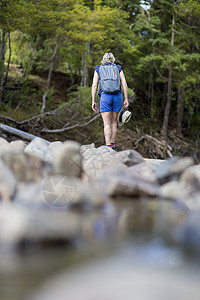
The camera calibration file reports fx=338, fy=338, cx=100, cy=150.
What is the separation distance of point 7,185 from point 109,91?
3.40 metres

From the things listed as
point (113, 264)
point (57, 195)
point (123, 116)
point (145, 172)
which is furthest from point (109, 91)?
point (113, 264)

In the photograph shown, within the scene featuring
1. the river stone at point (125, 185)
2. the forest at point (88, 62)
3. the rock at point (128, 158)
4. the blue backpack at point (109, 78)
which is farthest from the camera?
the forest at point (88, 62)

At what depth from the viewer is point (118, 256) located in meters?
1.68

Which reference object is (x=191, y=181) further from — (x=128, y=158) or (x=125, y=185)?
(x=128, y=158)

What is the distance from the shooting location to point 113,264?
1589 millimetres

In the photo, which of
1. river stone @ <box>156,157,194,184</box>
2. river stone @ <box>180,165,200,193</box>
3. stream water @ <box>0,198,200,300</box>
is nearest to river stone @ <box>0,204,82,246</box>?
stream water @ <box>0,198,200,300</box>

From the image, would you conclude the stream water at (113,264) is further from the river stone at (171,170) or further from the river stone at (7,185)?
the river stone at (171,170)

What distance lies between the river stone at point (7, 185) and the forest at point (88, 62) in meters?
7.34

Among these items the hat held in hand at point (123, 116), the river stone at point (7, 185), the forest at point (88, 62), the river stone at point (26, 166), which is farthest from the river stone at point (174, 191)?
the forest at point (88, 62)

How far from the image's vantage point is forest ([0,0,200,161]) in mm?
11219

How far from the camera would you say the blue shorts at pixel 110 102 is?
560 centimetres

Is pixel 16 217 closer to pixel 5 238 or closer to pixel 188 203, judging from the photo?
pixel 5 238

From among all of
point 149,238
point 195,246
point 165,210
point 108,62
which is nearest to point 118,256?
point 149,238

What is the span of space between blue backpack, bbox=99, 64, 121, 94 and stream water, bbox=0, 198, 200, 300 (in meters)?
3.51
